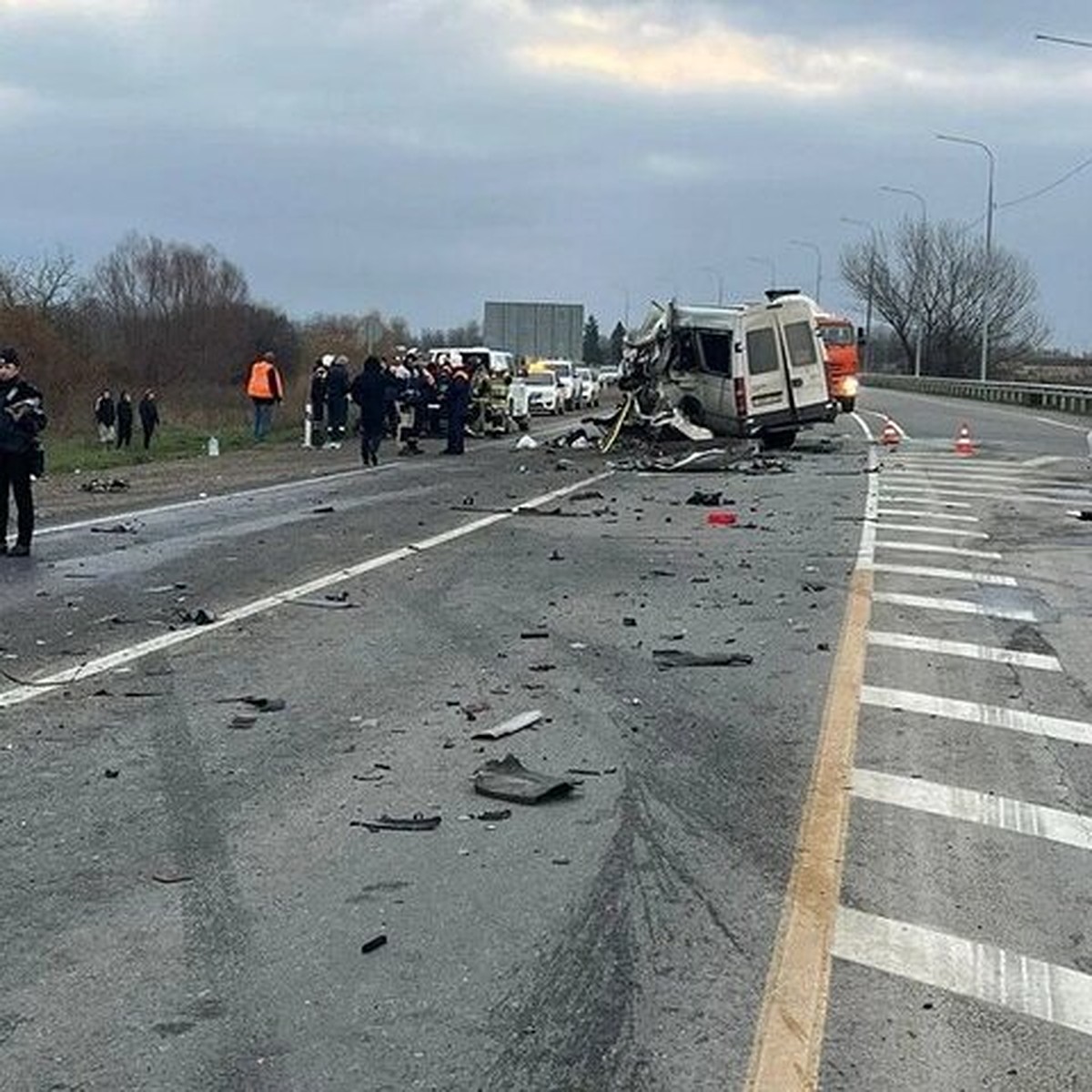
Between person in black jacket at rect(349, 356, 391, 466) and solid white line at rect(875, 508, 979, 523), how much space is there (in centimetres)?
1028

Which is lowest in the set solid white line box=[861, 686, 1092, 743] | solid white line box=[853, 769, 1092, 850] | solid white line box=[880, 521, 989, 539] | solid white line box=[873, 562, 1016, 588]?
solid white line box=[880, 521, 989, 539]

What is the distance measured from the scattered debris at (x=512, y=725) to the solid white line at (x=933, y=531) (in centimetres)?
930

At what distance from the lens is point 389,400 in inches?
1184

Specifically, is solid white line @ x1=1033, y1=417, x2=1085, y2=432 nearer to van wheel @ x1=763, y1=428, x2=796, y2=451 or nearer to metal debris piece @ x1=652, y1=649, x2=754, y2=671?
van wheel @ x1=763, y1=428, x2=796, y2=451

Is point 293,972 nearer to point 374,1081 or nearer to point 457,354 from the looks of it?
point 374,1081

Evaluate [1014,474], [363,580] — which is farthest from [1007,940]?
[1014,474]

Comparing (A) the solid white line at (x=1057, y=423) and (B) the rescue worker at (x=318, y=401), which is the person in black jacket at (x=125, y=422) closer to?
(B) the rescue worker at (x=318, y=401)

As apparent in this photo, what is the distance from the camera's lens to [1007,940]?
4.71 meters

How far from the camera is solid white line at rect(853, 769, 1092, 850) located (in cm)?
583

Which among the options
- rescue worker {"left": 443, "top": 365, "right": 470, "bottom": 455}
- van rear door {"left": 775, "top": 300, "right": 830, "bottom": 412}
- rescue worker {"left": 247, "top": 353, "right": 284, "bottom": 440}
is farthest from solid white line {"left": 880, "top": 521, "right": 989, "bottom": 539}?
rescue worker {"left": 247, "top": 353, "right": 284, "bottom": 440}

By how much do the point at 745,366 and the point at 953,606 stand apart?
1729 centimetres

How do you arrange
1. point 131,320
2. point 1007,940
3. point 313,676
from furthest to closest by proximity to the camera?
point 131,320, point 313,676, point 1007,940

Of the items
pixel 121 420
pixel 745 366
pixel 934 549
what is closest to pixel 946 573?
pixel 934 549

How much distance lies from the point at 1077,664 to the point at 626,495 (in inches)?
464
